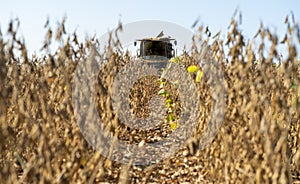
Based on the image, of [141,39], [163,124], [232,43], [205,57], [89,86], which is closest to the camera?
[232,43]

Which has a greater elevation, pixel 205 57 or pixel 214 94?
pixel 205 57

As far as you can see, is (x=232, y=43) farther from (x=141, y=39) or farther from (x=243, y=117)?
(x=141, y=39)

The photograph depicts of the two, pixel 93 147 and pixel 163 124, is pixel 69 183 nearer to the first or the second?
pixel 93 147

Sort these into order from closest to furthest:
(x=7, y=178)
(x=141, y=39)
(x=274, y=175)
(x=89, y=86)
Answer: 1. (x=274, y=175)
2. (x=7, y=178)
3. (x=89, y=86)
4. (x=141, y=39)

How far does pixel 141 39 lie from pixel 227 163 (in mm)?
12000

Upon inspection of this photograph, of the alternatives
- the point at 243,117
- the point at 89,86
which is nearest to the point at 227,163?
the point at 243,117

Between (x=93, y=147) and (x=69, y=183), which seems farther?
(x=93, y=147)

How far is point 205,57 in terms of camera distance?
2.32m

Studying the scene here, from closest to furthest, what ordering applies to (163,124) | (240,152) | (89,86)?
(240,152), (89,86), (163,124)

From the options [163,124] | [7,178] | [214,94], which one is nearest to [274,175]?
[214,94]

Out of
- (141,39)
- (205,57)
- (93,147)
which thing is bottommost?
(93,147)

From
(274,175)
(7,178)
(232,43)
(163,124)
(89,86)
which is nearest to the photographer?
(274,175)

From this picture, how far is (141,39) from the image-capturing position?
44.8 ft

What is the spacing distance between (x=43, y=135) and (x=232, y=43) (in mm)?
960
